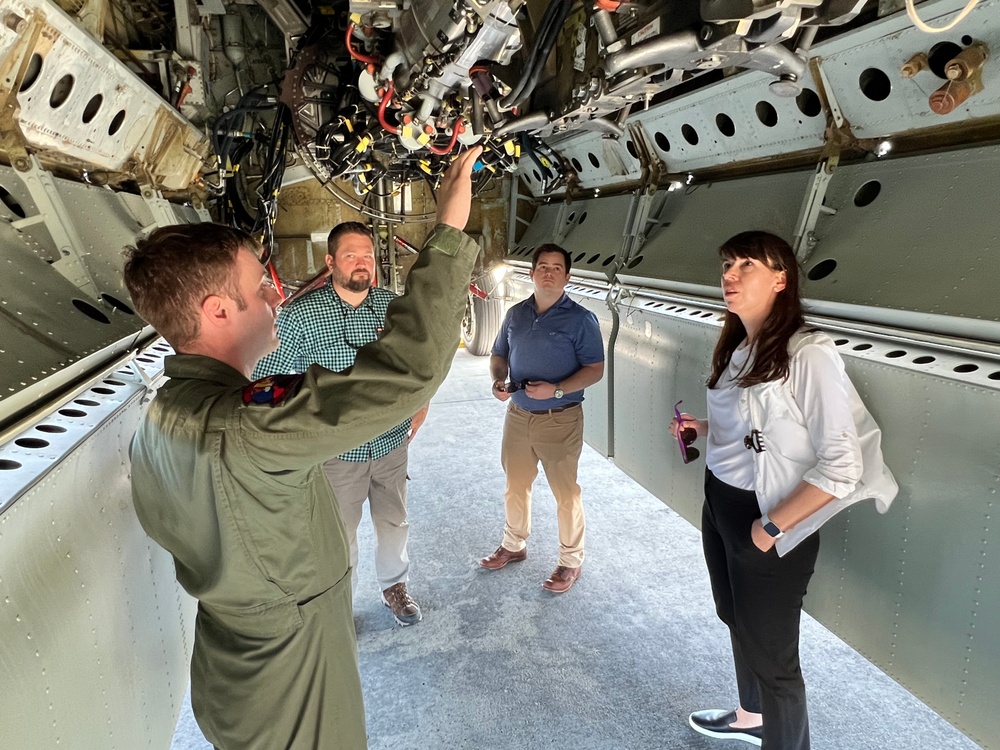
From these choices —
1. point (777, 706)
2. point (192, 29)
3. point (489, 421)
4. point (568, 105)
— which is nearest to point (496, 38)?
point (568, 105)

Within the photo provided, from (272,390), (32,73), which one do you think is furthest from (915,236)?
(32,73)

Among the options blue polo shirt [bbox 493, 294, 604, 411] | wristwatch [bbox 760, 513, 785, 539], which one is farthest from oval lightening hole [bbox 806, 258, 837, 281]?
wristwatch [bbox 760, 513, 785, 539]

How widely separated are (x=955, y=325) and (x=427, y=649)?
95.5 inches

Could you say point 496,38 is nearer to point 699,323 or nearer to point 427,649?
point 699,323

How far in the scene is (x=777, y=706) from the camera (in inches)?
70.1

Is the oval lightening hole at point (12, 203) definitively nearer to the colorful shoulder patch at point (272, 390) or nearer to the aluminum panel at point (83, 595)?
the aluminum panel at point (83, 595)

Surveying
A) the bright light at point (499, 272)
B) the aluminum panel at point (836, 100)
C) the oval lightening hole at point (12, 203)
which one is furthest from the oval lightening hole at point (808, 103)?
the oval lightening hole at point (12, 203)

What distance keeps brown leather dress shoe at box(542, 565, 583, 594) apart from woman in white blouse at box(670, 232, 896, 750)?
116 centimetres

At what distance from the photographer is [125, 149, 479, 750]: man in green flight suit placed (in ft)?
3.05

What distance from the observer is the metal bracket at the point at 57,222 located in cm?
254

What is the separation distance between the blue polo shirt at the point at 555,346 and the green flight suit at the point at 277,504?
6.20 feet

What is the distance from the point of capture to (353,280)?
2.57 metres

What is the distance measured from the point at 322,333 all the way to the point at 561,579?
174cm

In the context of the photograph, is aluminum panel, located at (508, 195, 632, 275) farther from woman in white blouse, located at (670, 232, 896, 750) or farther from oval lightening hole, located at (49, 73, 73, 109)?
oval lightening hole, located at (49, 73, 73, 109)
